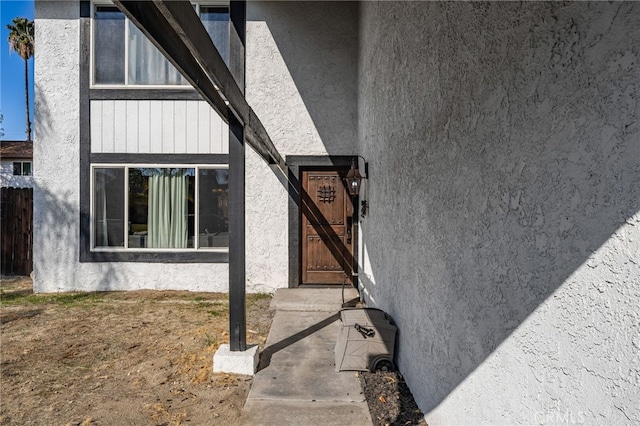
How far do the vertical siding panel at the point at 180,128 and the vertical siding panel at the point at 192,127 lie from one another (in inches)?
2.1

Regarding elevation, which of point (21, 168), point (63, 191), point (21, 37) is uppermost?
point (21, 37)

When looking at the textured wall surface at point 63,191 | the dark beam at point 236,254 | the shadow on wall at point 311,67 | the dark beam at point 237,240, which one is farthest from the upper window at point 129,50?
the dark beam at point 236,254

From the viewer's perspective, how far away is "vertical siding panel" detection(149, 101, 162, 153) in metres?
6.36

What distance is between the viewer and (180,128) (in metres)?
6.38

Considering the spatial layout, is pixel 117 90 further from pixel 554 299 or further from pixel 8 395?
pixel 554 299

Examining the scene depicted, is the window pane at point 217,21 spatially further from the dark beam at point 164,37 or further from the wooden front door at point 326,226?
the dark beam at point 164,37

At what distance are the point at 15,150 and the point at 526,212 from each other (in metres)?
21.2

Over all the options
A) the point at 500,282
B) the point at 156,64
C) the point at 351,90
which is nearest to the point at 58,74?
the point at 156,64

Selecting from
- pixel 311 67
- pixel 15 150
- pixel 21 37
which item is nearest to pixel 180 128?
pixel 311 67

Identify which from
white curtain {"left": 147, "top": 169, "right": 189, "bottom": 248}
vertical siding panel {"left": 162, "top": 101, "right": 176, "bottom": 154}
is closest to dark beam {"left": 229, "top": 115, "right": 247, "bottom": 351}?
white curtain {"left": 147, "top": 169, "right": 189, "bottom": 248}

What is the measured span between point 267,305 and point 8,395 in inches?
128

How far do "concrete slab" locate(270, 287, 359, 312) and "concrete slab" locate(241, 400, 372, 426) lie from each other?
245 cm

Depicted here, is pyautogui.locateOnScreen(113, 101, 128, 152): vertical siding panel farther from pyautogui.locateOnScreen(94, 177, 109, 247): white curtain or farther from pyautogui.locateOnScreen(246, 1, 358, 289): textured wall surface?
pyautogui.locateOnScreen(246, 1, 358, 289): textured wall surface

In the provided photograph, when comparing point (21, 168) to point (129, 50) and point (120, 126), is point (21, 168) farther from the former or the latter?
point (129, 50)
